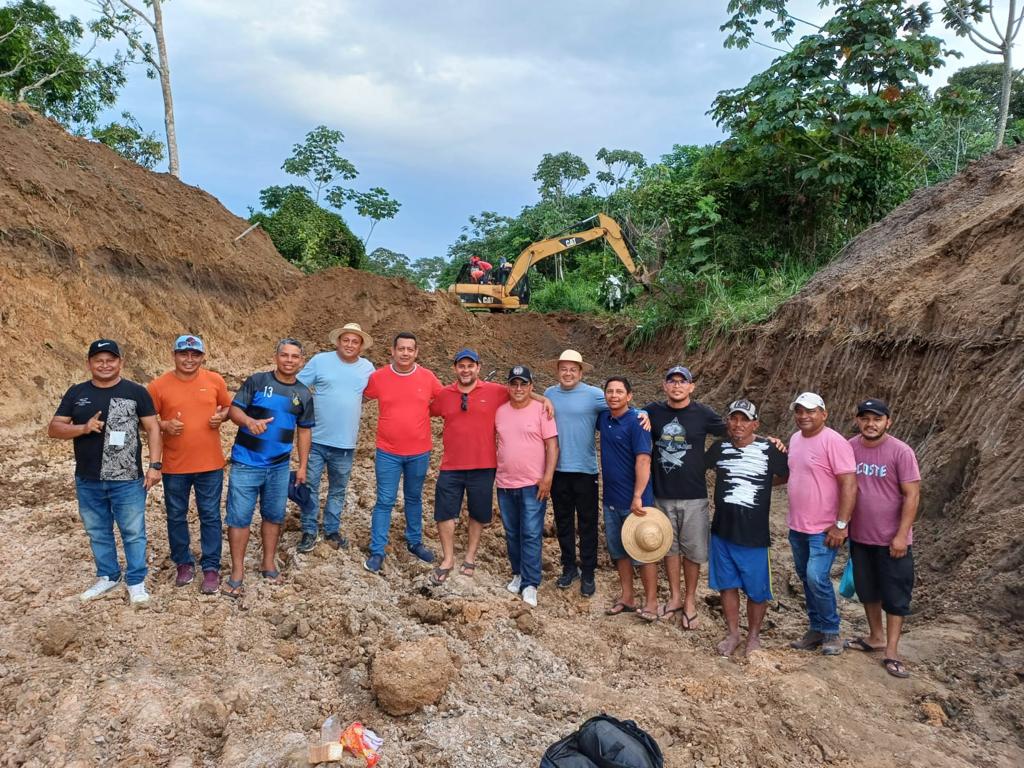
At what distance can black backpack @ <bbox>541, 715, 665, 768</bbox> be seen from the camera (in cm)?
239

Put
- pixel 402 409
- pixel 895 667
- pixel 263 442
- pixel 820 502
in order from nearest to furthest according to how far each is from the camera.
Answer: pixel 895 667 < pixel 820 502 < pixel 263 442 < pixel 402 409

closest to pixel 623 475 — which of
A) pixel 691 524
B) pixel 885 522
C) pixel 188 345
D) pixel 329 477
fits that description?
pixel 691 524

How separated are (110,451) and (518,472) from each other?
2497 millimetres

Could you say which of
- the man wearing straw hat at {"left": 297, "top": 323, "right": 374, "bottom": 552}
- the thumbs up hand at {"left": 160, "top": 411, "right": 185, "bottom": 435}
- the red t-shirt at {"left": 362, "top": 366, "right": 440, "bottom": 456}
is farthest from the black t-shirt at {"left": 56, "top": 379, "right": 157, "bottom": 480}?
the red t-shirt at {"left": 362, "top": 366, "right": 440, "bottom": 456}

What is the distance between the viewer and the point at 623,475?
424 centimetres

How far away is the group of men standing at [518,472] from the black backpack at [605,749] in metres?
1.62

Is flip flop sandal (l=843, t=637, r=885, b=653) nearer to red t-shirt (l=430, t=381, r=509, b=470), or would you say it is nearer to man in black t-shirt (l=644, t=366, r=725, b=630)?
man in black t-shirt (l=644, t=366, r=725, b=630)

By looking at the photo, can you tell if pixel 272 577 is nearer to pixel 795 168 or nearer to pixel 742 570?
pixel 742 570

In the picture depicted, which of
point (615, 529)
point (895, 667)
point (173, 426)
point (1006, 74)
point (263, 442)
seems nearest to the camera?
point (895, 667)

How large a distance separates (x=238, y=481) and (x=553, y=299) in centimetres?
1431

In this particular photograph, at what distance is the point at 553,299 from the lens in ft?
58.7

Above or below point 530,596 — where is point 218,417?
above

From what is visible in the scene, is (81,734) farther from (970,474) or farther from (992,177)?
(992,177)

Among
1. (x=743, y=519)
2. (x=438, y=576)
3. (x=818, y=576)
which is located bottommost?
(x=438, y=576)
